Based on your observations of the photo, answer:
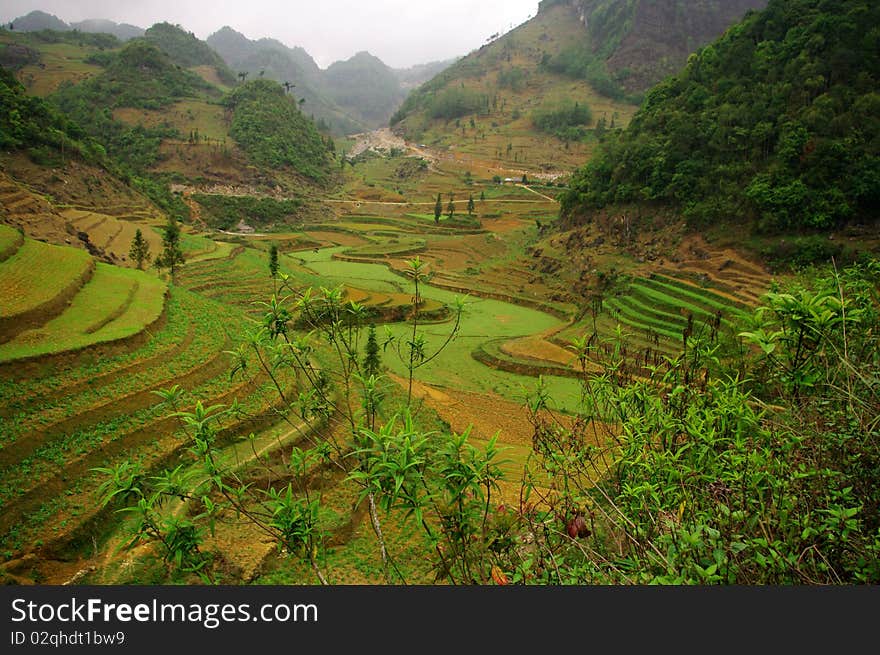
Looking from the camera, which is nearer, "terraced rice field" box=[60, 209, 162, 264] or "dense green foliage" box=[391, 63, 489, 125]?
"terraced rice field" box=[60, 209, 162, 264]

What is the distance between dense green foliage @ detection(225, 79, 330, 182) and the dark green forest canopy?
50.2 metres

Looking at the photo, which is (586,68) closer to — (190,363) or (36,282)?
(190,363)

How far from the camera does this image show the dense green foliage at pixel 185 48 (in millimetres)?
122250

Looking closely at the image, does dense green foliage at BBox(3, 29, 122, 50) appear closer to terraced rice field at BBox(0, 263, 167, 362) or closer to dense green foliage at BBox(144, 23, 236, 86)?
dense green foliage at BBox(144, 23, 236, 86)

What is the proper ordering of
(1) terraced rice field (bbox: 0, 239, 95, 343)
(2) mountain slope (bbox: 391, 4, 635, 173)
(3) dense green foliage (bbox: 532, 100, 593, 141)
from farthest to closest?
(3) dense green foliage (bbox: 532, 100, 593, 141)
(2) mountain slope (bbox: 391, 4, 635, 173)
(1) terraced rice field (bbox: 0, 239, 95, 343)

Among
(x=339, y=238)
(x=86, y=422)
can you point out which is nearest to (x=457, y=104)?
(x=339, y=238)

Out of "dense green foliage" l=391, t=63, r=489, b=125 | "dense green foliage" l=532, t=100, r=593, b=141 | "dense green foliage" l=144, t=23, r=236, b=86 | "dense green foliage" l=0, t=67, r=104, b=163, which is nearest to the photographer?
"dense green foliage" l=0, t=67, r=104, b=163

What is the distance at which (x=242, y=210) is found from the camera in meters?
55.6

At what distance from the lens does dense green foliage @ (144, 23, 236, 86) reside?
122 meters

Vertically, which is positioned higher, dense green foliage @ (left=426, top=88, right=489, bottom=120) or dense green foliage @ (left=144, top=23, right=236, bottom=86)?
dense green foliage @ (left=144, top=23, right=236, bottom=86)

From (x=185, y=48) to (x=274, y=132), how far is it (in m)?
76.3

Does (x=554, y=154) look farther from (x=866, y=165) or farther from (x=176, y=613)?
(x=176, y=613)

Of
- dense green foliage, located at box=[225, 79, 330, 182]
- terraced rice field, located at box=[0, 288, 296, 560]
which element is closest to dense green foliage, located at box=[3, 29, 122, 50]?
dense green foliage, located at box=[225, 79, 330, 182]

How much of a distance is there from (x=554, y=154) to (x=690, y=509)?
83.8 meters
